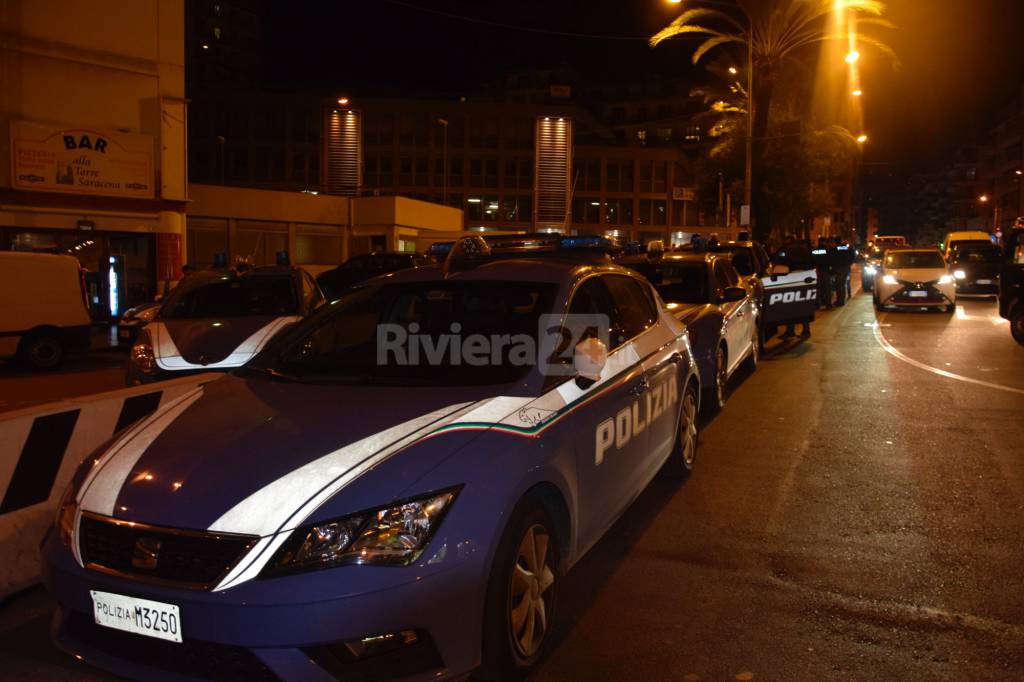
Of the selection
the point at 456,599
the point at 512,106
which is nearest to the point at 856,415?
the point at 456,599

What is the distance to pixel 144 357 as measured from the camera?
8484 millimetres

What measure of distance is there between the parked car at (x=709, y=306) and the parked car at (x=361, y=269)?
9.57 m

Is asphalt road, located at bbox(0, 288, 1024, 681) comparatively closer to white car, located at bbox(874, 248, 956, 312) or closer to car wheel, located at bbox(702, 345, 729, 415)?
car wheel, located at bbox(702, 345, 729, 415)

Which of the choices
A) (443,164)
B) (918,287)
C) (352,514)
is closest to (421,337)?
(352,514)

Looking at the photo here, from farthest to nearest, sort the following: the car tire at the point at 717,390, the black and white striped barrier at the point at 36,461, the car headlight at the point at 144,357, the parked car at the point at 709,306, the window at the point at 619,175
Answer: the window at the point at 619,175 < the car tire at the point at 717,390 < the parked car at the point at 709,306 < the car headlight at the point at 144,357 < the black and white striped barrier at the point at 36,461

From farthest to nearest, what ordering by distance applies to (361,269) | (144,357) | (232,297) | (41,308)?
(361,269)
(41,308)
(232,297)
(144,357)

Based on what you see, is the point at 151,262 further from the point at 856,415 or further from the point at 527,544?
the point at 527,544

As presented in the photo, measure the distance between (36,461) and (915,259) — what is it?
22514 mm

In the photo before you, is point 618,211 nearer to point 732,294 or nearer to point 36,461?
point 732,294

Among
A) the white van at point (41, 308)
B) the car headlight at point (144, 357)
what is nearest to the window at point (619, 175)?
the white van at point (41, 308)

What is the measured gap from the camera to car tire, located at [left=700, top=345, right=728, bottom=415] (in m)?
8.82

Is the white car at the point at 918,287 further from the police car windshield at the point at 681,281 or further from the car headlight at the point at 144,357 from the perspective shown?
the car headlight at the point at 144,357

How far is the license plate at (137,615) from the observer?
9.41ft

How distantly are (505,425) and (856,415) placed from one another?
21.2ft
